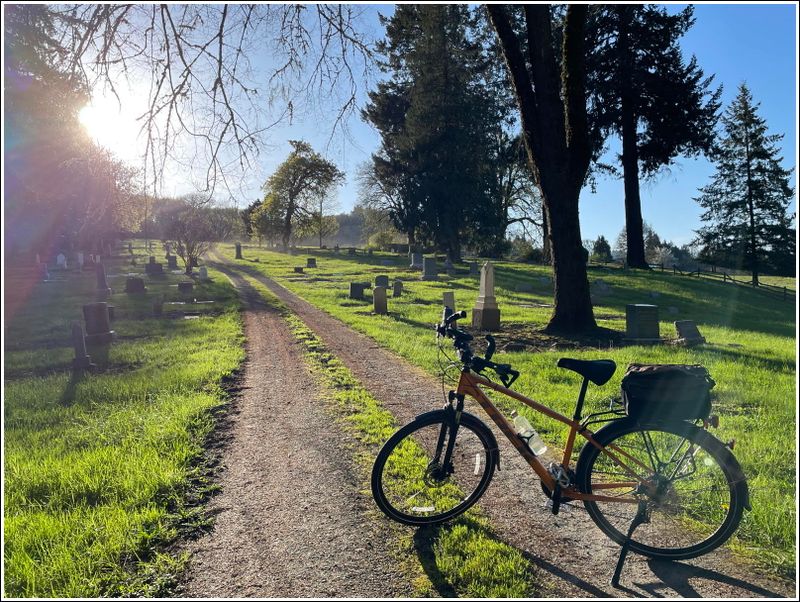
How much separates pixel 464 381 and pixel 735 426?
11.7ft

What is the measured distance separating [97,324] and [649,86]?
28.2 meters

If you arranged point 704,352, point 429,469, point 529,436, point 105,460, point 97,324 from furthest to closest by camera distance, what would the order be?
point 97,324
point 704,352
point 105,460
point 429,469
point 529,436

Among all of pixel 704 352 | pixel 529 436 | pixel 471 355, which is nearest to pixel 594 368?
pixel 529 436

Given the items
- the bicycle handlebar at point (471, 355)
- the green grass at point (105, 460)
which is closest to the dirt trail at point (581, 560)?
the bicycle handlebar at point (471, 355)

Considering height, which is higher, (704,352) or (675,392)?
(675,392)

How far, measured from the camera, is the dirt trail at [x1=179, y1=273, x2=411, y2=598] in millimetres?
2717

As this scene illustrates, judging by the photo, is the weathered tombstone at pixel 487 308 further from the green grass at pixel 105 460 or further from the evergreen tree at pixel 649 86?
the evergreen tree at pixel 649 86

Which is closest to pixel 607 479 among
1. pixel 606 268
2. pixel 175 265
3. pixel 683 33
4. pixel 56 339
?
pixel 56 339

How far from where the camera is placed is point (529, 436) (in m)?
3.22

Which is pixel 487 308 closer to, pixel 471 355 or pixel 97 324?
pixel 471 355

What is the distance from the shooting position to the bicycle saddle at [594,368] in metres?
2.98

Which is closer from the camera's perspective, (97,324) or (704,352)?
(704,352)

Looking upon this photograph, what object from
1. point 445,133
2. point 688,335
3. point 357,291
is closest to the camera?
point 688,335

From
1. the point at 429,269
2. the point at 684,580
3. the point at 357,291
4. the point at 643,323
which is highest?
the point at 429,269
